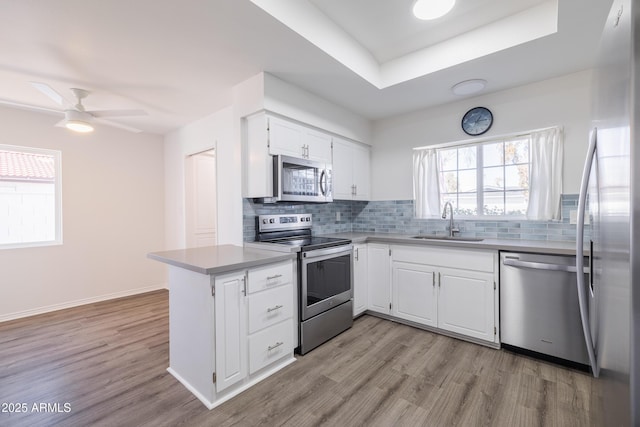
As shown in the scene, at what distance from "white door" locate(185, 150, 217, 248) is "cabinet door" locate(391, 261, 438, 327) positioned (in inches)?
111

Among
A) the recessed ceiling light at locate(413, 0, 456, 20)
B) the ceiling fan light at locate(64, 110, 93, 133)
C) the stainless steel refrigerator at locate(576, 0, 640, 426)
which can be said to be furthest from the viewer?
the ceiling fan light at locate(64, 110, 93, 133)

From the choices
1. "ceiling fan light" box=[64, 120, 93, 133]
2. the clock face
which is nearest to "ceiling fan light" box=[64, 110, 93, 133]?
"ceiling fan light" box=[64, 120, 93, 133]

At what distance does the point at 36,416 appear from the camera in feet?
5.68

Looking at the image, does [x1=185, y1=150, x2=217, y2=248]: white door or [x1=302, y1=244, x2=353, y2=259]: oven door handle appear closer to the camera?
[x1=302, y1=244, x2=353, y2=259]: oven door handle

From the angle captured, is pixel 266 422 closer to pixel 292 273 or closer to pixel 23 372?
pixel 292 273

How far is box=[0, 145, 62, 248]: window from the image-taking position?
10.9 ft

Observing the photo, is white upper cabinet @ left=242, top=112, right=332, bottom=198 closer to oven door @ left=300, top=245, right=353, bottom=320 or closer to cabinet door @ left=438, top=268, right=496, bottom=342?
oven door @ left=300, top=245, right=353, bottom=320

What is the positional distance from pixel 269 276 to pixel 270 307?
0.76 ft

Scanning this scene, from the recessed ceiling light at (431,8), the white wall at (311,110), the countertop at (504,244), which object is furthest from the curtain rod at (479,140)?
the recessed ceiling light at (431,8)

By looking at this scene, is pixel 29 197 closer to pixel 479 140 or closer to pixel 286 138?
pixel 286 138

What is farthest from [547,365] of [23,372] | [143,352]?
[23,372]

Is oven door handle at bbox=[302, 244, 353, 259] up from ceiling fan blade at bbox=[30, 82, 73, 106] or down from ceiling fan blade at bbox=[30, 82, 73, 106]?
down

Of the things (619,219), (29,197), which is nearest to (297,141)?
(619,219)

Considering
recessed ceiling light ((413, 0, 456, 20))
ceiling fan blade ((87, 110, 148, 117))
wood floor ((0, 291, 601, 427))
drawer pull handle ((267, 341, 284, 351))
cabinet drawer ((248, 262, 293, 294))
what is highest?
recessed ceiling light ((413, 0, 456, 20))
